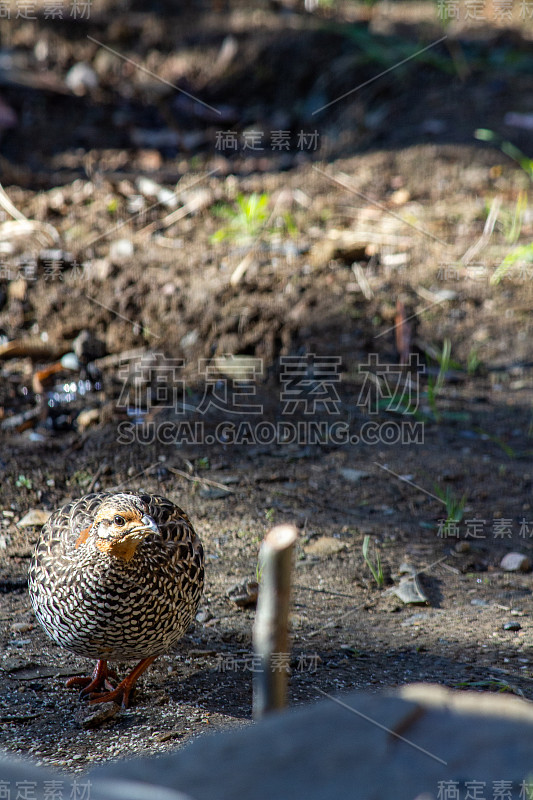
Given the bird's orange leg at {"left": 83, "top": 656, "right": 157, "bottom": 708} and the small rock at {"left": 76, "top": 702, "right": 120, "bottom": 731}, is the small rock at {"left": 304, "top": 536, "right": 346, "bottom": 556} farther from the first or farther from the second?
the small rock at {"left": 76, "top": 702, "right": 120, "bottom": 731}

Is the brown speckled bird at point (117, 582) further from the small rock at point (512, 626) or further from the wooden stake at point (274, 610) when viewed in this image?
the small rock at point (512, 626)

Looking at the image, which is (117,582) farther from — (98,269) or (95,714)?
(98,269)

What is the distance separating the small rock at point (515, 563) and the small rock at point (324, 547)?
0.64 m

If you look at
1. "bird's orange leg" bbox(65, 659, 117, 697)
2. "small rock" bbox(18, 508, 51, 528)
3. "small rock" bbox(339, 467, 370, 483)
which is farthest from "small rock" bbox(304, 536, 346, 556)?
"small rock" bbox(18, 508, 51, 528)

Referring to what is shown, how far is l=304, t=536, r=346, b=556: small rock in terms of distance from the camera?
3.55 metres

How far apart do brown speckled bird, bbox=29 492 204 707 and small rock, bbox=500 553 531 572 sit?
4.31ft

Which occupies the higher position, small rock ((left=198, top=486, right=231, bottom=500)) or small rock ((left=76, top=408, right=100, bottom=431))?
small rock ((left=76, top=408, right=100, bottom=431))

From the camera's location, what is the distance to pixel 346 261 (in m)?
5.39

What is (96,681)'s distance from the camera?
2887mm

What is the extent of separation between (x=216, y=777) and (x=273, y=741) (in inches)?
5.0

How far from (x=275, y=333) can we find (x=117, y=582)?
7.65 ft

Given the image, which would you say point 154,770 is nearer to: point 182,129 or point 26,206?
point 26,206

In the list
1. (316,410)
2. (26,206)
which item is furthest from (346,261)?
(26,206)

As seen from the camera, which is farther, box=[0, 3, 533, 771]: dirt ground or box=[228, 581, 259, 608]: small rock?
box=[228, 581, 259, 608]: small rock
